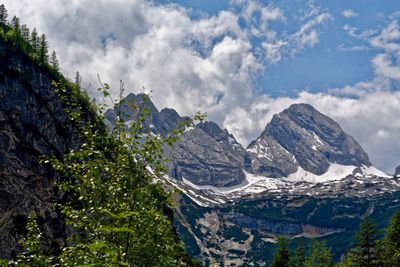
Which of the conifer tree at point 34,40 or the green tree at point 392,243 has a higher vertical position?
the conifer tree at point 34,40

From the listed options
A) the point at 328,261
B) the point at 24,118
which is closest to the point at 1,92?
the point at 24,118

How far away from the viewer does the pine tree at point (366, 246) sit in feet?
231

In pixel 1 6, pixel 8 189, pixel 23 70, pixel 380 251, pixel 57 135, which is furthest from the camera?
pixel 1 6

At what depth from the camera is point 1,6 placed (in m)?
174

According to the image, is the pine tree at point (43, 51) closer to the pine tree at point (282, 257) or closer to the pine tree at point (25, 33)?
the pine tree at point (25, 33)

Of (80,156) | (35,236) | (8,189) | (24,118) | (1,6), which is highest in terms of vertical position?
(1,6)

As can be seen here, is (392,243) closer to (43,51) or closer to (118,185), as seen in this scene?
(118,185)

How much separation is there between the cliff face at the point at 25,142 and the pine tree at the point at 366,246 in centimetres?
5776

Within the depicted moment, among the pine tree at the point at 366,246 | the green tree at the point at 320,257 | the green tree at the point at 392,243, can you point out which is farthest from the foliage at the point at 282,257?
the green tree at the point at 392,243

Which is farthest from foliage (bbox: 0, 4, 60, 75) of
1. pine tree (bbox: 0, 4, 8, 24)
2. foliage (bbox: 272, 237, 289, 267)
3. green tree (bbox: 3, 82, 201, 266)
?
green tree (bbox: 3, 82, 201, 266)

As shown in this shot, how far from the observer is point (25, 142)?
11412 centimetres

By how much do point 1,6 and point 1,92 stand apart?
2798 inches

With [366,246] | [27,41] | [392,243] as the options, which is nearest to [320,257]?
[366,246]

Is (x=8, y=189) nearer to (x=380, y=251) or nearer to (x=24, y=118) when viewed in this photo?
(x=24, y=118)
